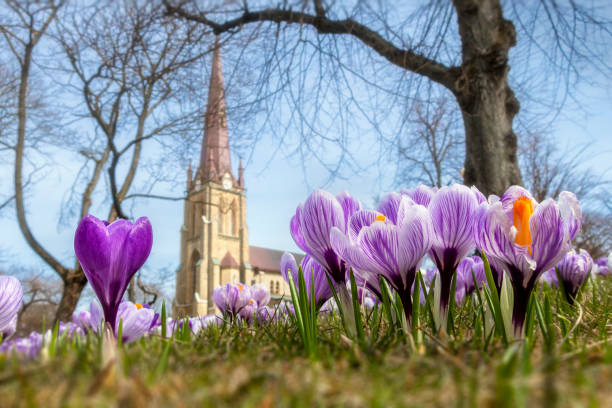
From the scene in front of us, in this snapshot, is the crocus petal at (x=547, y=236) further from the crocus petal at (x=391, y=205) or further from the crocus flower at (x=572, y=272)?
the crocus flower at (x=572, y=272)

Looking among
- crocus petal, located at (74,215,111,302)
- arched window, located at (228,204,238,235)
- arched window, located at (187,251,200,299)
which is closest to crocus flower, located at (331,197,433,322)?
crocus petal, located at (74,215,111,302)

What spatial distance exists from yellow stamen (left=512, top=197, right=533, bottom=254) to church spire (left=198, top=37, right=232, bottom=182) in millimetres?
5484

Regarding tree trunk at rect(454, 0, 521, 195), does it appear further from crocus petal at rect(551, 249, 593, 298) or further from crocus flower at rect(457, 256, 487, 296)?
crocus flower at rect(457, 256, 487, 296)

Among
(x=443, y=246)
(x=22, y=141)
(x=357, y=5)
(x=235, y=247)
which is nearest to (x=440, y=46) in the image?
(x=357, y=5)

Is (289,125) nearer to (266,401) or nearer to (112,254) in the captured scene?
(112,254)

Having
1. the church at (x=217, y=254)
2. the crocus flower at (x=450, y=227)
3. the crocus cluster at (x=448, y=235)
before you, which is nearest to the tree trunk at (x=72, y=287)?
the crocus cluster at (x=448, y=235)

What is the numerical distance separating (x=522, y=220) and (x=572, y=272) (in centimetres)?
129

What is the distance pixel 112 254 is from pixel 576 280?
6.29ft

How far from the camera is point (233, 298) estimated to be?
7.42 ft

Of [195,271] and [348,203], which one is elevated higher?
[195,271]

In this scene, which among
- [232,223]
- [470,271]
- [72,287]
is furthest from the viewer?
[232,223]

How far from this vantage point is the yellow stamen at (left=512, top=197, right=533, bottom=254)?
102 cm

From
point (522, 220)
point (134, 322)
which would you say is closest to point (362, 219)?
point (522, 220)

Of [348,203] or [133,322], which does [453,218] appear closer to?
[348,203]
